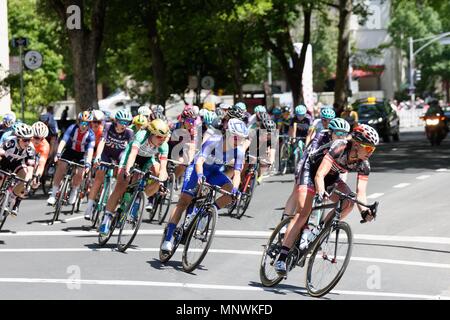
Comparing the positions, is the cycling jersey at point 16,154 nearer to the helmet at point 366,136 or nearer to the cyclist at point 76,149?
the cyclist at point 76,149

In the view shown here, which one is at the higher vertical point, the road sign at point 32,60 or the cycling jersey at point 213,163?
the road sign at point 32,60

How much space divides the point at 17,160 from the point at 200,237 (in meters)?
5.26

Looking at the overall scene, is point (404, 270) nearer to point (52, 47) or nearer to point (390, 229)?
point (390, 229)

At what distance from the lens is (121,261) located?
13.8 metres

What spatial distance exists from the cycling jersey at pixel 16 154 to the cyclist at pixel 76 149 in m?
1.51

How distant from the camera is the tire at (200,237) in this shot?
12453mm

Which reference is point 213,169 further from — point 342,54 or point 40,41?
point 40,41

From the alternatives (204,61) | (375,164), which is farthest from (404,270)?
(204,61)

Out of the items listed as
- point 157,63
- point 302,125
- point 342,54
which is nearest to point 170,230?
point 302,125

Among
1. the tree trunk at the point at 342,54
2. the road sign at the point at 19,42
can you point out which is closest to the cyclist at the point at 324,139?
the road sign at the point at 19,42

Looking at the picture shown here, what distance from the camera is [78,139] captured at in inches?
749

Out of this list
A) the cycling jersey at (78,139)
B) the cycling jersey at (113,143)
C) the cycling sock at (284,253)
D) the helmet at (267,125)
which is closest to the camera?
the cycling sock at (284,253)

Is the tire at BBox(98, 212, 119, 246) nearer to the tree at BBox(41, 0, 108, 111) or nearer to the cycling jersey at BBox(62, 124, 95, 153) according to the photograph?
the cycling jersey at BBox(62, 124, 95, 153)

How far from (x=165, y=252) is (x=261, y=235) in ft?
11.1
